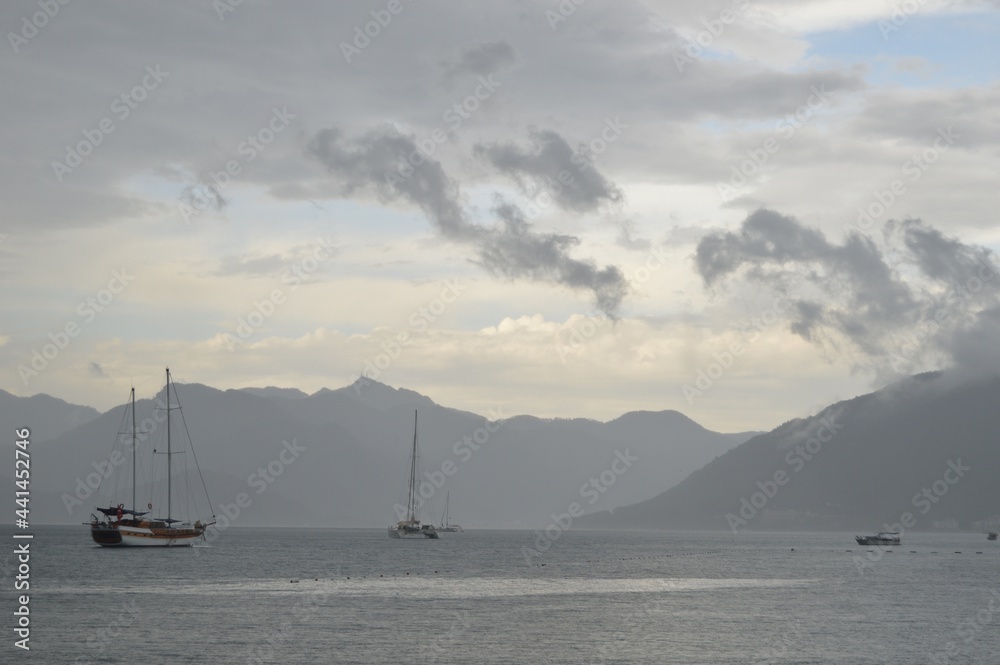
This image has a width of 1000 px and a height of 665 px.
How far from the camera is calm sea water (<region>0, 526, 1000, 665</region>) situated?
7181cm

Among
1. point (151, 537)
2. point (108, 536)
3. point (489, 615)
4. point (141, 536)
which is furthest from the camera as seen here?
point (108, 536)

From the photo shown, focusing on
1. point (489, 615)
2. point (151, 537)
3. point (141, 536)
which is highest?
point (141, 536)

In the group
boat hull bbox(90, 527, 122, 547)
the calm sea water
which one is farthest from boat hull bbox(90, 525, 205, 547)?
the calm sea water

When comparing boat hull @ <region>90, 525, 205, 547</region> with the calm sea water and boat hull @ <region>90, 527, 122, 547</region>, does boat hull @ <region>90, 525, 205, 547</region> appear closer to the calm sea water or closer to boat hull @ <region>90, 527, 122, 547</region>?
boat hull @ <region>90, 527, 122, 547</region>

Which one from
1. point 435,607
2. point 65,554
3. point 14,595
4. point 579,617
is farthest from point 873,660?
point 65,554

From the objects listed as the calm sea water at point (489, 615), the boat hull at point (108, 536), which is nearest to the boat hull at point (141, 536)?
the boat hull at point (108, 536)

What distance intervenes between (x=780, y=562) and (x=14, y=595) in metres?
140

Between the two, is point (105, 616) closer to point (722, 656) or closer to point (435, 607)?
point (435, 607)

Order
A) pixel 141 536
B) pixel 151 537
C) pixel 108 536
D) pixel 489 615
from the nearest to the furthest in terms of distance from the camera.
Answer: pixel 489 615 < pixel 151 537 < pixel 141 536 < pixel 108 536

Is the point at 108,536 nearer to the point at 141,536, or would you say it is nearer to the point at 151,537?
the point at 141,536

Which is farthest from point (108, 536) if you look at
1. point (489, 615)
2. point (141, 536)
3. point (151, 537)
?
point (489, 615)

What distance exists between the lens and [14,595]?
10212 centimetres

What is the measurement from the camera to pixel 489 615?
9269 cm

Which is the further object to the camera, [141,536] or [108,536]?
[108,536]
